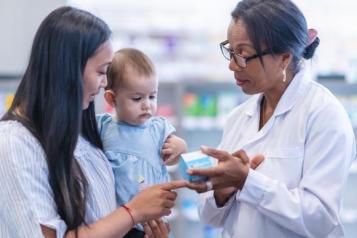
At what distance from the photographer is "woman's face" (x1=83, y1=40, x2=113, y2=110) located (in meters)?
1.51

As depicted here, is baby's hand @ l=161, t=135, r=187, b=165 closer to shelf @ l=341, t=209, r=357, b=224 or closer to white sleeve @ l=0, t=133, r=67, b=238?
white sleeve @ l=0, t=133, r=67, b=238

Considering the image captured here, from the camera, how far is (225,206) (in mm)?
1894

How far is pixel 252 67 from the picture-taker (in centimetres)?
183

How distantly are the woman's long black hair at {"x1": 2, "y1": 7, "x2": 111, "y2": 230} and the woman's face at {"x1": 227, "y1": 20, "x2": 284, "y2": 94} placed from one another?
573mm

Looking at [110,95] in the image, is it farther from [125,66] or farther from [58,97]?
[58,97]

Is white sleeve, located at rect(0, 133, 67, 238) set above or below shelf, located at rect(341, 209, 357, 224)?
above

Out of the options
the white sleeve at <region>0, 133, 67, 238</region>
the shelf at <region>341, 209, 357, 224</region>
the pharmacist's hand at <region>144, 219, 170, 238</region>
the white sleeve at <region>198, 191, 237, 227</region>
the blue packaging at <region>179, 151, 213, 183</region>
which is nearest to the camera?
the white sleeve at <region>0, 133, 67, 238</region>

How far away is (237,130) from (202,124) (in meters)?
2.37

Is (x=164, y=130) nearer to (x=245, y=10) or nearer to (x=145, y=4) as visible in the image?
(x=245, y=10)

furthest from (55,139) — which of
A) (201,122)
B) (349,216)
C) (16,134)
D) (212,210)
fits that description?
(349,216)

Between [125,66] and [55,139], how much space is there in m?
0.58

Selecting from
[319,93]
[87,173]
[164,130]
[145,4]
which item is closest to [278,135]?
[319,93]

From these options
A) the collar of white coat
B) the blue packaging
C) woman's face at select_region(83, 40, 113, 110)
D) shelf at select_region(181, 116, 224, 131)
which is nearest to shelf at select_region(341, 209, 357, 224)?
shelf at select_region(181, 116, 224, 131)

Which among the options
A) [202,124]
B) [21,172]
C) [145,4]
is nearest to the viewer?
[21,172]
